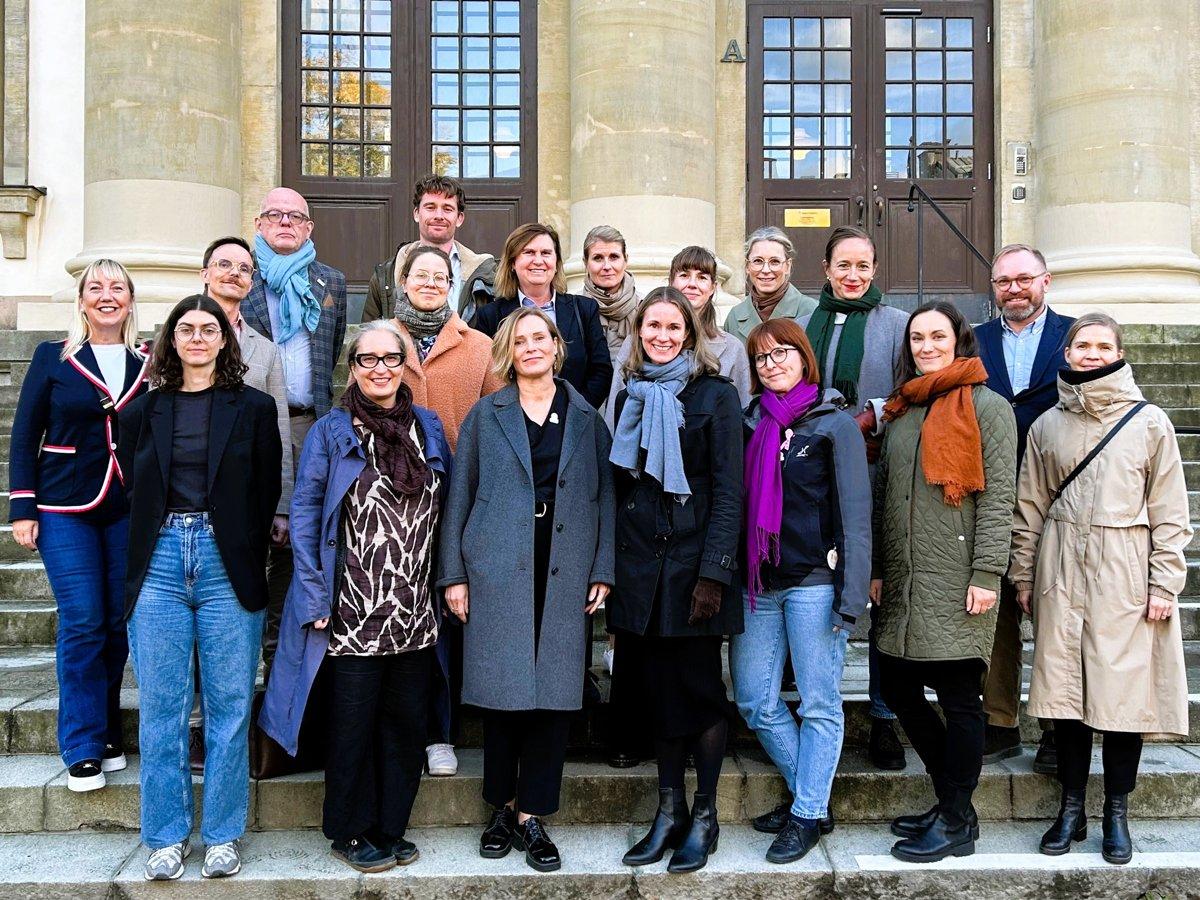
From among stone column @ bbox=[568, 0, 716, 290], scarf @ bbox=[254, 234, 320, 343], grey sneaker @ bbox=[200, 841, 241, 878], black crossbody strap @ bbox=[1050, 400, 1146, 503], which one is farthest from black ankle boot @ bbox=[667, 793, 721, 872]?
stone column @ bbox=[568, 0, 716, 290]

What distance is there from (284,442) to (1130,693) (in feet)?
11.6

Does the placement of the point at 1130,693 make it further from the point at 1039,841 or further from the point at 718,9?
the point at 718,9

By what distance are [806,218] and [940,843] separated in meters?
7.77

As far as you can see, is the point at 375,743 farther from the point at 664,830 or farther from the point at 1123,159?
the point at 1123,159

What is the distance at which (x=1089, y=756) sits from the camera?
13.4ft

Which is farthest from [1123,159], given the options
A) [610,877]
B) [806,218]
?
[610,877]

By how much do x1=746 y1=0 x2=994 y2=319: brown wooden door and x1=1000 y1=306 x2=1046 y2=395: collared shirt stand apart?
5990mm

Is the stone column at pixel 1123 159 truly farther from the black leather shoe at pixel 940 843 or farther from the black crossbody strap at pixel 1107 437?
the black leather shoe at pixel 940 843

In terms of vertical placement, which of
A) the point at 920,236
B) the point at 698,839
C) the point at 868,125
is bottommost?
the point at 698,839

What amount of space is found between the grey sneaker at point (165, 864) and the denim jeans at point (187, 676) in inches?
1.3

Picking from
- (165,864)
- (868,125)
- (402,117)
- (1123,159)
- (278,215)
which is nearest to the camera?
(165,864)

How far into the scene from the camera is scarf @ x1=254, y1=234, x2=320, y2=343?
184 inches

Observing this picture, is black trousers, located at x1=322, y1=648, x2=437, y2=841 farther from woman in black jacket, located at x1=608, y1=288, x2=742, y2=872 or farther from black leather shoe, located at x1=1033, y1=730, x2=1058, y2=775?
black leather shoe, located at x1=1033, y1=730, x2=1058, y2=775

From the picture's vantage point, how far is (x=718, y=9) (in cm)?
1041
